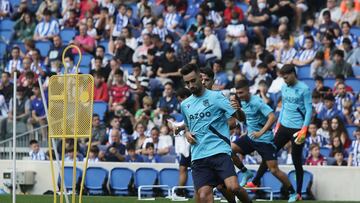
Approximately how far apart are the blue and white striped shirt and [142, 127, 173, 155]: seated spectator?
6.64m

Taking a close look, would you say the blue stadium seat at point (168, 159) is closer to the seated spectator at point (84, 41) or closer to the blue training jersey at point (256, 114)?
the blue training jersey at point (256, 114)

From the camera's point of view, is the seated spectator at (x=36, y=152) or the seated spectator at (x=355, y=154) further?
the seated spectator at (x=36, y=152)

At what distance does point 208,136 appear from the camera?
45.6 ft

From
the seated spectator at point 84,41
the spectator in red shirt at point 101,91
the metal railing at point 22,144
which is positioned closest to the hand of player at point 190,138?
the metal railing at point 22,144

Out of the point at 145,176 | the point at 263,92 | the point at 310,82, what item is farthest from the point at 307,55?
the point at 145,176

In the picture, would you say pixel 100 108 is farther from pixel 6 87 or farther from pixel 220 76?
pixel 220 76

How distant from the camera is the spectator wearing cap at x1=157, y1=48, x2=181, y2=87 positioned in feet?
84.2

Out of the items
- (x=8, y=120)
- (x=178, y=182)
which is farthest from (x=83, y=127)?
(x=8, y=120)

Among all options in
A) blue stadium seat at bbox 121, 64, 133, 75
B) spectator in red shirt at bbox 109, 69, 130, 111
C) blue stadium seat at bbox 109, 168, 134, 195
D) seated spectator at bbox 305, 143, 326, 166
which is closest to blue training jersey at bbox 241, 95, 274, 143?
seated spectator at bbox 305, 143, 326, 166

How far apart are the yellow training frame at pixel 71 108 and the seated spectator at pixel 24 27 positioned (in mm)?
14447

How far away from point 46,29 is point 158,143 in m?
7.06

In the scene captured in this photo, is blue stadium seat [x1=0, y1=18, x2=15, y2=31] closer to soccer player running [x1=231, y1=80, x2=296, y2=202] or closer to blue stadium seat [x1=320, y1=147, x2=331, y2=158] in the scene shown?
blue stadium seat [x1=320, y1=147, x2=331, y2=158]

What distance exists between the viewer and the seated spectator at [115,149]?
76.3ft

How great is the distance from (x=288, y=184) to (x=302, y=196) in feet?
7.38
